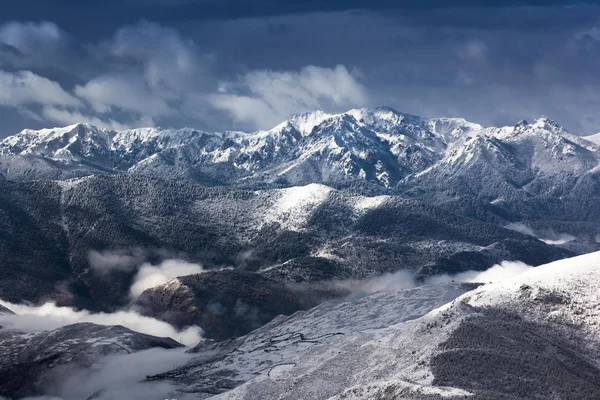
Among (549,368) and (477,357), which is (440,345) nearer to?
(477,357)

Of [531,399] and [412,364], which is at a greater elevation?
[412,364]

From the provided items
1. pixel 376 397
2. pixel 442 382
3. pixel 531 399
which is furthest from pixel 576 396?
pixel 376 397

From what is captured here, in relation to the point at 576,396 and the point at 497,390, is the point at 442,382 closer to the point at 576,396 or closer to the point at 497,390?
the point at 497,390

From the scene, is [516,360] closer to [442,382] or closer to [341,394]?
[442,382]

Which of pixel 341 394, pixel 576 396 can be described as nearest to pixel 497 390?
pixel 576 396

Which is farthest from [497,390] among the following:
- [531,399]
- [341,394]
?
[341,394]

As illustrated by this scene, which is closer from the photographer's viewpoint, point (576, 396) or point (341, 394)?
point (576, 396)

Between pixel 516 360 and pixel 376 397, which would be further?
pixel 516 360
